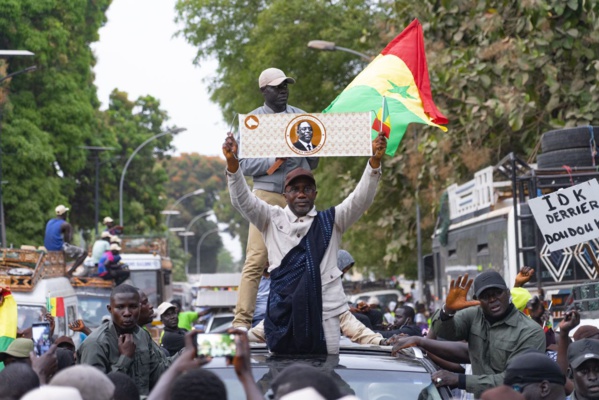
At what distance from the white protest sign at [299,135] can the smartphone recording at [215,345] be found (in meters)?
2.99

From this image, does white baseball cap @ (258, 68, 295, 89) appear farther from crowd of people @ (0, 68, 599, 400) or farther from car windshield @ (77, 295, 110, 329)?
car windshield @ (77, 295, 110, 329)

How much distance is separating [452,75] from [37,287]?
7.75 m

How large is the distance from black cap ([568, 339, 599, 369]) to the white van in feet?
33.8

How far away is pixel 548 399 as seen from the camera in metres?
5.74

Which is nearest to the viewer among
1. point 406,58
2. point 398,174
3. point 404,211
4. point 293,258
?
point 293,258

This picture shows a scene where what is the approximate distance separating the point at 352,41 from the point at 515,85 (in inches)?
752

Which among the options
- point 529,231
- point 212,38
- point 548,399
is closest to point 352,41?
point 212,38

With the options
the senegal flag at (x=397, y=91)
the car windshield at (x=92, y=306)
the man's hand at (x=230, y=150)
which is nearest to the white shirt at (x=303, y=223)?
the man's hand at (x=230, y=150)

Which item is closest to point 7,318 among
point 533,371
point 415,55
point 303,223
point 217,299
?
point 303,223

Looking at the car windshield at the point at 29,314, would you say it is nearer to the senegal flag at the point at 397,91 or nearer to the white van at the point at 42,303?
Answer: the white van at the point at 42,303

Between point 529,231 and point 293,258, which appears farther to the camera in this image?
point 529,231

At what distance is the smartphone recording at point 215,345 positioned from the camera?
17.1 ft

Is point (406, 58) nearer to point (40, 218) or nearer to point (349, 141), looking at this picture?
point (349, 141)

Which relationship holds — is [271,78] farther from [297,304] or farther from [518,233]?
[518,233]
